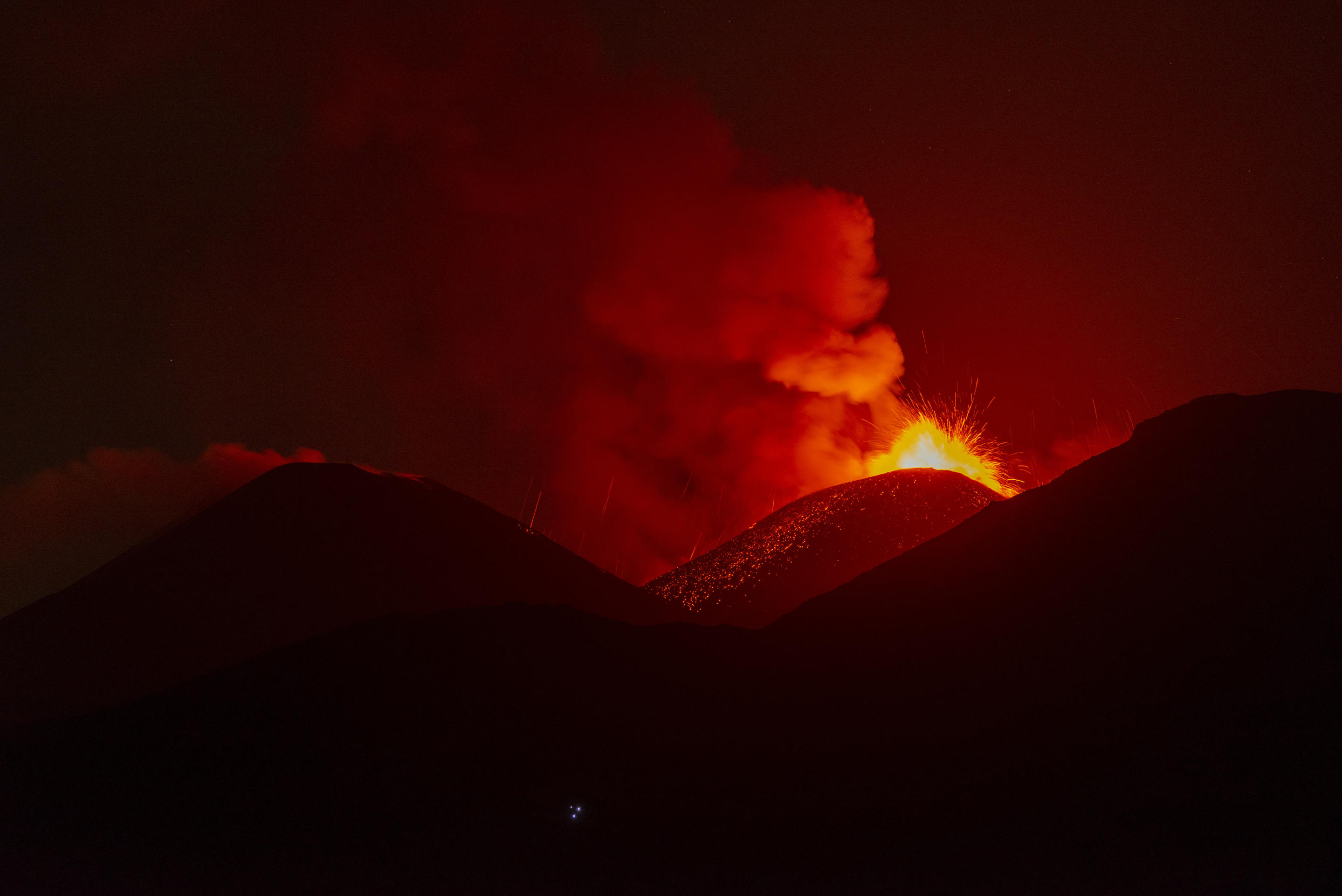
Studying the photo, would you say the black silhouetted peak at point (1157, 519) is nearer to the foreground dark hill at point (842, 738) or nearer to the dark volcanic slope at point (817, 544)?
the foreground dark hill at point (842, 738)

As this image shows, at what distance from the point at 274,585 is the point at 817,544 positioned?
95.7 feet

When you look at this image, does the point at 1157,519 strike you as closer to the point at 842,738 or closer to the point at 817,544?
the point at 842,738

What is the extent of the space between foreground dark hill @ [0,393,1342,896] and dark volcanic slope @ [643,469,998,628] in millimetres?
20659

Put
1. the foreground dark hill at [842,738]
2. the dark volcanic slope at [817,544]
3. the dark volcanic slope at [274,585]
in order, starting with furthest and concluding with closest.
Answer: the dark volcanic slope at [817,544], the dark volcanic slope at [274,585], the foreground dark hill at [842,738]

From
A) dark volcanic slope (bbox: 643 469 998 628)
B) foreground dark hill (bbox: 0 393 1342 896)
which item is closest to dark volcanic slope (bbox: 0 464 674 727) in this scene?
dark volcanic slope (bbox: 643 469 998 628)

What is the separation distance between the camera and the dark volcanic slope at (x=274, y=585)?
32.0 m

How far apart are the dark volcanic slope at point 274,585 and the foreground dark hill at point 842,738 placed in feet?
29.1

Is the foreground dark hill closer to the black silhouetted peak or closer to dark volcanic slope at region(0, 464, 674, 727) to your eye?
the black silhouetted peak

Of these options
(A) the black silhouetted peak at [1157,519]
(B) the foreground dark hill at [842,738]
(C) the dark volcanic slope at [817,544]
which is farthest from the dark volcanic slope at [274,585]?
(A) the black silhouetted peak at [1157,519]

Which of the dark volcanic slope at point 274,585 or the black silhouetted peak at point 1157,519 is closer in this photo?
the black silhouetted peak at point 1157,519

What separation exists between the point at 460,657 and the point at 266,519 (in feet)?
64.5

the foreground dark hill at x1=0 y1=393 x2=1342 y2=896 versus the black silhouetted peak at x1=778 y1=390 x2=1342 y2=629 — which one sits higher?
the black silhouetted peak at x1=778 y1=390 x2=1342 y2=629

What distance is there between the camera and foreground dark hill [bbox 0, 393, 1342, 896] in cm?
1647

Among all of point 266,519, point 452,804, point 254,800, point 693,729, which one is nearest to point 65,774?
point 254,800
